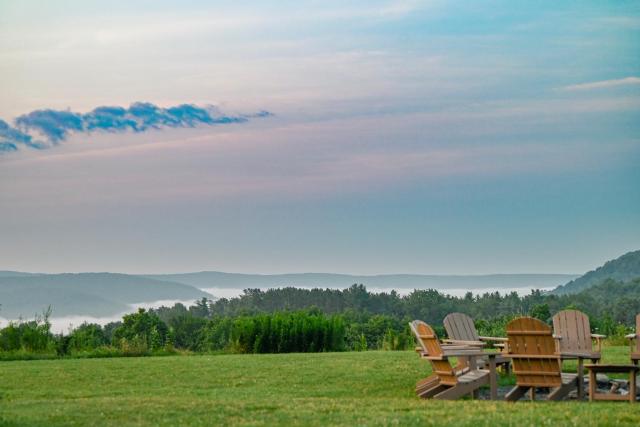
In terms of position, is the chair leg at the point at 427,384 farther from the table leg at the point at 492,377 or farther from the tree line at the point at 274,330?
the tree line at the point at 274,330

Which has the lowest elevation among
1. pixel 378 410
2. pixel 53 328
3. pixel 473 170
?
pixel 378 410

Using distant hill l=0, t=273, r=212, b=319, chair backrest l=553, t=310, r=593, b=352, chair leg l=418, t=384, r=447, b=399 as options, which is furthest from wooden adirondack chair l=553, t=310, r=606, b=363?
distant hill l=0, t=273, r=212, b=319

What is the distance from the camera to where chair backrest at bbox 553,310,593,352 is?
12.6 meters

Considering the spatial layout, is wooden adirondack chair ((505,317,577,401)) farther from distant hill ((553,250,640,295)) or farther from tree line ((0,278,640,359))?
distant hill ((553,250,640,295))

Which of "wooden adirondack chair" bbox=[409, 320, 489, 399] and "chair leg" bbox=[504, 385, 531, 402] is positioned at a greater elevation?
"wooden adirondack chair" bbox=[409, 320, 489, 399]

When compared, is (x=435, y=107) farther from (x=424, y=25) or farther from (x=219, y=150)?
(x=219, y=150)

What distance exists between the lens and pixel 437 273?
45375mm

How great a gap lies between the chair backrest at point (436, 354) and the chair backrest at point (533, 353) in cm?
76

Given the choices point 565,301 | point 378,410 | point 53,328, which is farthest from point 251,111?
point 378,410

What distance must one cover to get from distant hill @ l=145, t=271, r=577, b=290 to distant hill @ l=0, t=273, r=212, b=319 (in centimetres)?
82

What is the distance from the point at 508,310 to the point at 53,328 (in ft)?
75.0

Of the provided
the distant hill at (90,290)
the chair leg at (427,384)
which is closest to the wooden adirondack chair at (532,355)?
the chair leg at (427,384)

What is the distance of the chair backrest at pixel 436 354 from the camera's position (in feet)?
32.9

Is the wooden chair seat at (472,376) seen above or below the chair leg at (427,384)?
above
